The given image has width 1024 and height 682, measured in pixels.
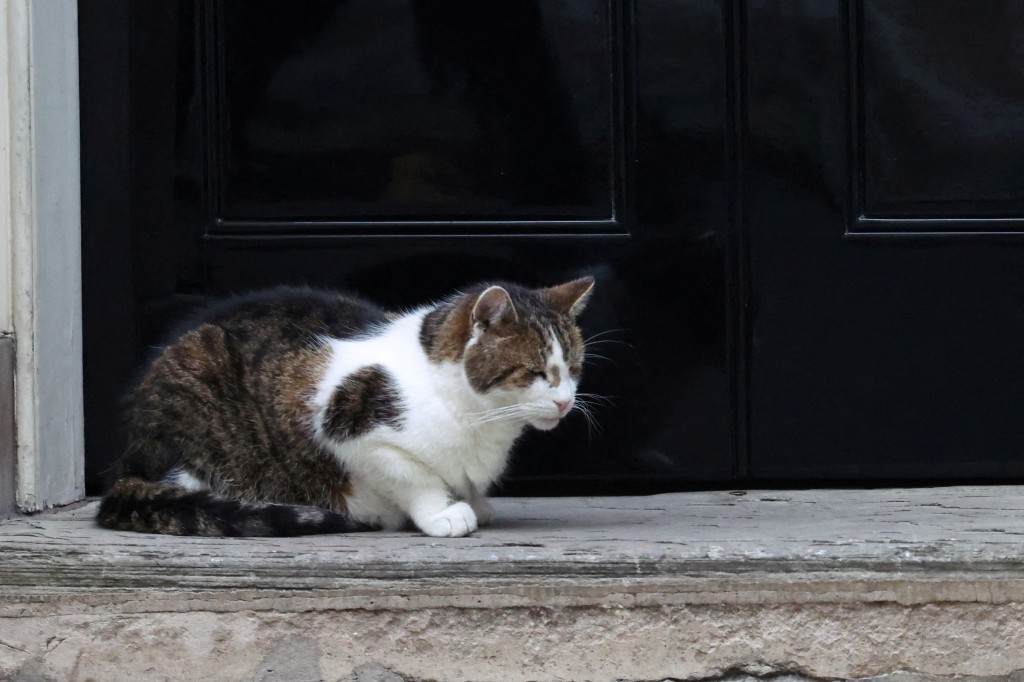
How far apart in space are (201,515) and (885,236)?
165 centimetres

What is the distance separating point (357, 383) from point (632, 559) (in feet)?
2.12

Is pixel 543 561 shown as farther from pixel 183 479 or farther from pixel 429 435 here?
pixel 183 479

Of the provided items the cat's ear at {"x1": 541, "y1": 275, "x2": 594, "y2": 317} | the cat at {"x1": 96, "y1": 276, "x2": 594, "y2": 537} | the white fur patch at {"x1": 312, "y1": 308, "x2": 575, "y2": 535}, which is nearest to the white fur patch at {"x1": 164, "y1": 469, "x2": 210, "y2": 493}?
the cat at {"x1": 96, "y1": 276, "x2": 594, "y2": 537}

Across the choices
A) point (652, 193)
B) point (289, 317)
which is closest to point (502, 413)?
point (289, 317)

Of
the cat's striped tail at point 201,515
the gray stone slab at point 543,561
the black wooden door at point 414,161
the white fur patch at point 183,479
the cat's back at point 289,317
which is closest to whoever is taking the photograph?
the gray stone slab at point 543,561

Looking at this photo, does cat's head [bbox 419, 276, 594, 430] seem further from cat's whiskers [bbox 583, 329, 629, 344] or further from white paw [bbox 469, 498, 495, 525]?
cat's whiskers [bbox 583, 329, 629, 344]

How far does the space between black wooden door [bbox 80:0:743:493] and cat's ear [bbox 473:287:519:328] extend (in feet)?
1.63

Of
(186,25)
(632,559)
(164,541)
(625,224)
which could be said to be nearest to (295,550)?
(164,541)

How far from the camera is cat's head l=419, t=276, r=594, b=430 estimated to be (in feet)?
7.20

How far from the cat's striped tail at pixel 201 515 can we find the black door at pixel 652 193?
1.47 feet

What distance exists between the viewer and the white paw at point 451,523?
7.09 feet

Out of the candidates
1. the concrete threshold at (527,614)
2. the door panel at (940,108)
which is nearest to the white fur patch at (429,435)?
the concrete threshold at (527,614)

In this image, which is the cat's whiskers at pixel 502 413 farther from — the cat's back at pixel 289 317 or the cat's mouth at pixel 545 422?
the cat's back at pixel 289 317

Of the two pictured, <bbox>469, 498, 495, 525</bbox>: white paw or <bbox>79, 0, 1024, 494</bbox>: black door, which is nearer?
<bbox>469, 498, 495, 525</bbox>: white paw
